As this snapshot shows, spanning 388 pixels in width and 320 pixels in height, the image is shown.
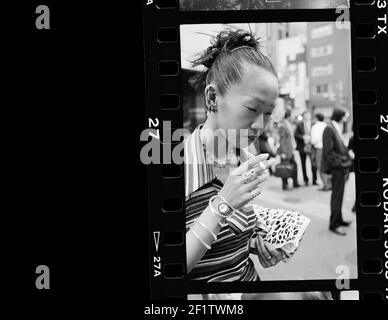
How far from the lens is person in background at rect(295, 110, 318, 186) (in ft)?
6.46

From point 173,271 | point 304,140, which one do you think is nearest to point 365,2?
point 304,140

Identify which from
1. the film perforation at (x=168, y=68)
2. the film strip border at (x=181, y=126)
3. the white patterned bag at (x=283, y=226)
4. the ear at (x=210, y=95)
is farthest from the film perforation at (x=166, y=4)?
the white patterned bag at (x=283, y=226)

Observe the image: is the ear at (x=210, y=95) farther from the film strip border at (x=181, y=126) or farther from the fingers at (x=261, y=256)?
the fingers at (x=261, y=256)

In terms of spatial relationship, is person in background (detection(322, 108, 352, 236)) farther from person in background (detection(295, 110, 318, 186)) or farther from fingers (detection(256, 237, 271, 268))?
fingers (detection(256, 237, 271, 268))

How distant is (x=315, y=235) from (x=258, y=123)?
0.63 meters

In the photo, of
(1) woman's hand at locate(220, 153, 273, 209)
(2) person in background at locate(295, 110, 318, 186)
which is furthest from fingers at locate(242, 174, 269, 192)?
(2) person in background at locate(295, 110, 318, 186)

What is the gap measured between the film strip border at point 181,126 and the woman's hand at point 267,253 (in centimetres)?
11

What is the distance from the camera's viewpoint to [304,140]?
1.97m

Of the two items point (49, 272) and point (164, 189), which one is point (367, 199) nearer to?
point (164, 189)

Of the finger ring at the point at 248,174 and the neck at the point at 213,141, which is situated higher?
the neck at the point at 213,141

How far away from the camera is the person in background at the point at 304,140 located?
1968 mm

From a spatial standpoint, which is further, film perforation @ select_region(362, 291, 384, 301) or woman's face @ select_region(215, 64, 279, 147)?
film perforation @ select_region(362, 291, 384, 301)

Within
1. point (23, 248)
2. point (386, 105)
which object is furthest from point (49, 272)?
point (386, 105)

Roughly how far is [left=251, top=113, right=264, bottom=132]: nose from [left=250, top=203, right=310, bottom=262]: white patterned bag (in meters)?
0.38
